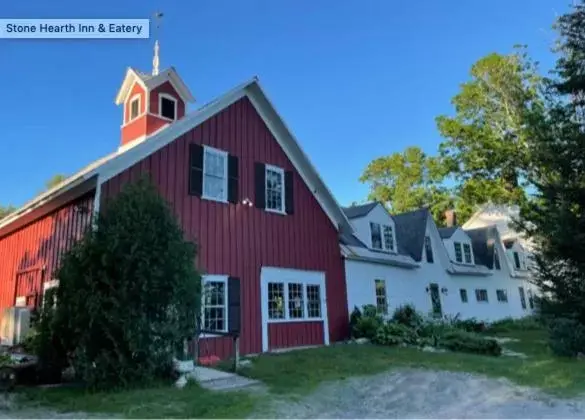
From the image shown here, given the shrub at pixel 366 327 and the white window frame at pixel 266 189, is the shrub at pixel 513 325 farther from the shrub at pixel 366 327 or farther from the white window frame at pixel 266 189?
the white window frame at pixel 266 189

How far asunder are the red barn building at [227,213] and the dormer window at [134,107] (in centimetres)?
5

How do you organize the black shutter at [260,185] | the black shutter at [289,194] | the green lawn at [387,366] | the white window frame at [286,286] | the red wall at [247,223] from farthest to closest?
the black shutter at [289,194]
the black shutter at [260,185]
the white window frame at [286,286]
the red wall at [247,223]
the green lawn at [387,366]

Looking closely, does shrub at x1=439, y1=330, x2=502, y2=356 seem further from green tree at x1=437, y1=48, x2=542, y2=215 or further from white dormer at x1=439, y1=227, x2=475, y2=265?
green tree at x1=437, y1=48, x2=542, y2=215

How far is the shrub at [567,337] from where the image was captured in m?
11.8

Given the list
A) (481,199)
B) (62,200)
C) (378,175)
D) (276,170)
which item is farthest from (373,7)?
(378,175)

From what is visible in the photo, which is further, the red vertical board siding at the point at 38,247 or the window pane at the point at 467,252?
the window pane at the point at 467,252

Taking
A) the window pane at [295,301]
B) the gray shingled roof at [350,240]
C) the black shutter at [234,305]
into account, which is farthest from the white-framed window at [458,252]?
the black shutter at [234,305]

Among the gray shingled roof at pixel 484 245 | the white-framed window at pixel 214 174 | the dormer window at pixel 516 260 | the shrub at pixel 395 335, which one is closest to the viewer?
the white-framed window at pixel 214 174

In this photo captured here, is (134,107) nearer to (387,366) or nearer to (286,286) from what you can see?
(286,286)

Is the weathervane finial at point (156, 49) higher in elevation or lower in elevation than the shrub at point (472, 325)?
higher

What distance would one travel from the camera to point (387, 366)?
33.1ft

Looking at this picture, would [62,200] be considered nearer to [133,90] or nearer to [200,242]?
[200,242]

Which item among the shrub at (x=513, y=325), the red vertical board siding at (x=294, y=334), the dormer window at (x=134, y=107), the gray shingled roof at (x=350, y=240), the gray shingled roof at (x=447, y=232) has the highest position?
the dormer window at (x=134, y=107)

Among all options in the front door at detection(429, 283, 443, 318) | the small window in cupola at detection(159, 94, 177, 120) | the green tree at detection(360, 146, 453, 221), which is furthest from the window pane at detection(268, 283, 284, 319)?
the green tree at detection(360, 146, 453, 221)
